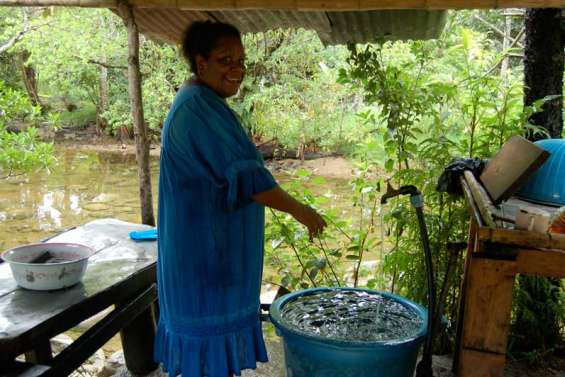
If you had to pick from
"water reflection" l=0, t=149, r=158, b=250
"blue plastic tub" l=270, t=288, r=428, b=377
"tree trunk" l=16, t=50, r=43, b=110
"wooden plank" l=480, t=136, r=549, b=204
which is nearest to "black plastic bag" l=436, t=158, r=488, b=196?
"wooden plank" l=480, t=136, r=549, b=204

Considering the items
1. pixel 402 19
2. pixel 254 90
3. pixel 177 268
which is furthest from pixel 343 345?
pixel 254 90

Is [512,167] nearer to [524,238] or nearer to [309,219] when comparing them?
[524,238]

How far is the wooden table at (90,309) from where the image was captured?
5.85 ft

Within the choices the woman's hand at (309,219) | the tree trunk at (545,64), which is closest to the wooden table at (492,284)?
the woman's hand at (309,219)

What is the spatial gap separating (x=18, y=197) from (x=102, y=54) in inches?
190

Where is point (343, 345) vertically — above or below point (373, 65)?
below

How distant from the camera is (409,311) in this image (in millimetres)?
2193

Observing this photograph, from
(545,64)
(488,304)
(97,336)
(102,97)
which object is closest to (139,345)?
(97,336)

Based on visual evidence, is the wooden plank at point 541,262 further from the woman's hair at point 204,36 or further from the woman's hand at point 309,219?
the woman's hair at point 204,36

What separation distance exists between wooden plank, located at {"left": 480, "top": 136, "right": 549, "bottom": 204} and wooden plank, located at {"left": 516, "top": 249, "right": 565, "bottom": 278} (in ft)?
0.87

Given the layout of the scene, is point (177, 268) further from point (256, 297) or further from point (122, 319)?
point (122, 319)

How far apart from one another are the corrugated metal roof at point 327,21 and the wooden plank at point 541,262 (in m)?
1.93

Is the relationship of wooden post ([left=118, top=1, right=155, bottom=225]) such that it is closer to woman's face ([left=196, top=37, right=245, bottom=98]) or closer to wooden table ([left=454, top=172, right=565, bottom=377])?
woman's face ([left=196, top=37, right=245, bottom=98])

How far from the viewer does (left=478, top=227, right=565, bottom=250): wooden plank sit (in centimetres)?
144
